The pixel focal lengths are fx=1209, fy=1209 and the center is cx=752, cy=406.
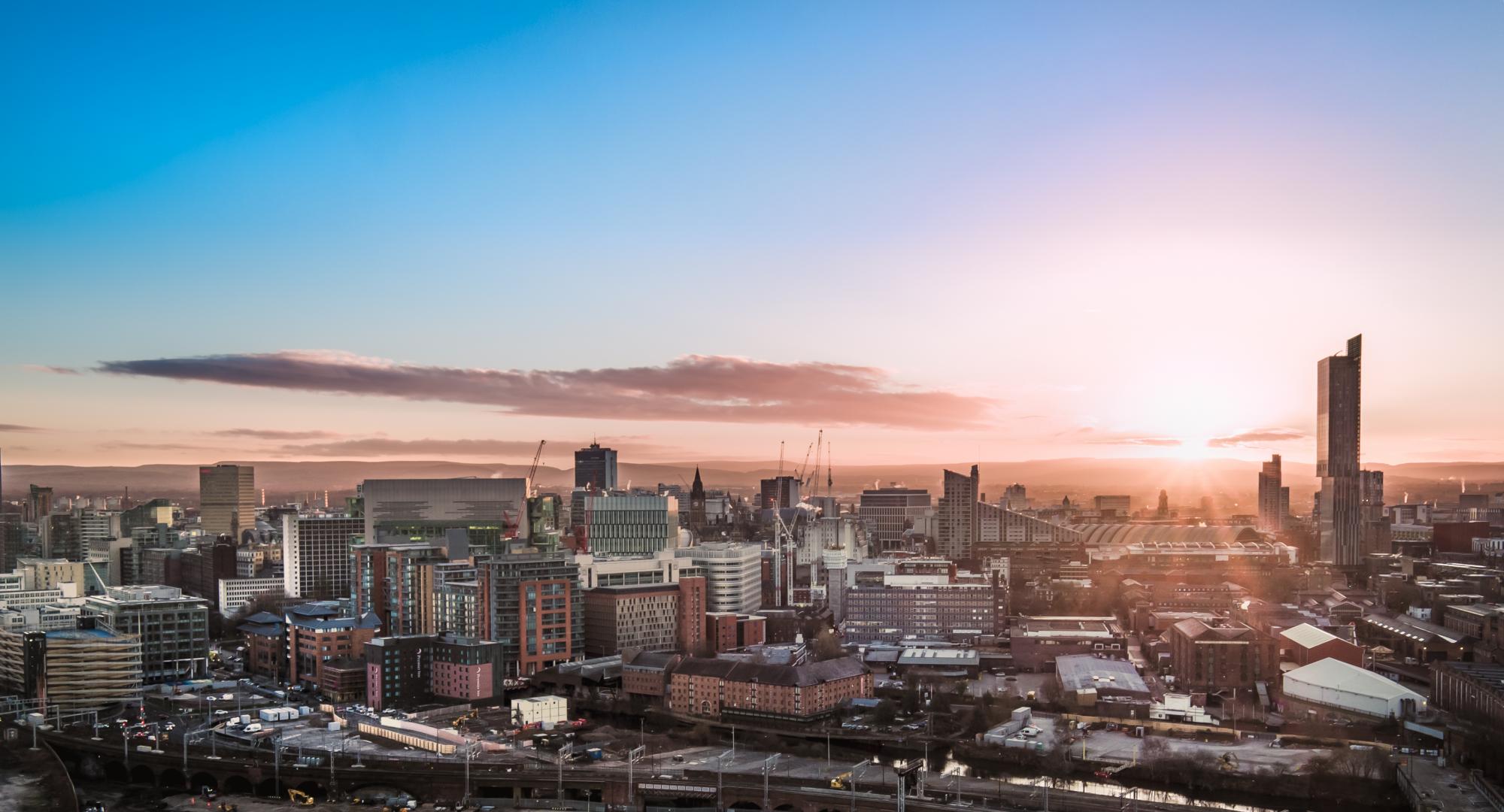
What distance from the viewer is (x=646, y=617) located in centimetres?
3016

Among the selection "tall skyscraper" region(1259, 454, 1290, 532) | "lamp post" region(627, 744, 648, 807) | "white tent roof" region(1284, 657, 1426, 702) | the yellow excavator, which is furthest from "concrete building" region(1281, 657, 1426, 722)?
"tall skyscraper" region(1259, 454, 1290, 532)

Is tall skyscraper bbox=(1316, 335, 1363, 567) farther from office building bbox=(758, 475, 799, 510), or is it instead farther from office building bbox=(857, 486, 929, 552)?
office building bbox=(758, 475, 799, 510)

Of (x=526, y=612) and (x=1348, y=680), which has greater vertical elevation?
(x=526, y=612)

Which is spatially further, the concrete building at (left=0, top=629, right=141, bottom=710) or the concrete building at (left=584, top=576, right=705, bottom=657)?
the concrete building at (left=584, top=576, right=705, bottom=657)

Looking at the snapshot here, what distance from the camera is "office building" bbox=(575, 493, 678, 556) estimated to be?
132 ft

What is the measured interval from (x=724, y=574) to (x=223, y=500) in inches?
1493

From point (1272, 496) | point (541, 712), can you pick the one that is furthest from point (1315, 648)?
point (1272, 496)

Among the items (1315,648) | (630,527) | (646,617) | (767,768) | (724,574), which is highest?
(630,527)

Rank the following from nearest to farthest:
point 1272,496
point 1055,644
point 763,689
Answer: point 763,689 → point 1055,644 → point 1272,496

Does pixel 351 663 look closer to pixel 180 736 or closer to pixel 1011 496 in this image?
pixel 180 736

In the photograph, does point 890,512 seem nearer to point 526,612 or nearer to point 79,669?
point 526,612

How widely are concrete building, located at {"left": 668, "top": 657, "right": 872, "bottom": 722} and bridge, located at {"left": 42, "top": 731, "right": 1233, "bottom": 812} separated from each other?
4.32 meters

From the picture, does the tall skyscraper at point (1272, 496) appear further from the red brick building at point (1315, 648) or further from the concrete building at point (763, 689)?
the concrete building at point (763, 689)

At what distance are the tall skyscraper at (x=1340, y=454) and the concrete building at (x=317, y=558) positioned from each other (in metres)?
40.8
